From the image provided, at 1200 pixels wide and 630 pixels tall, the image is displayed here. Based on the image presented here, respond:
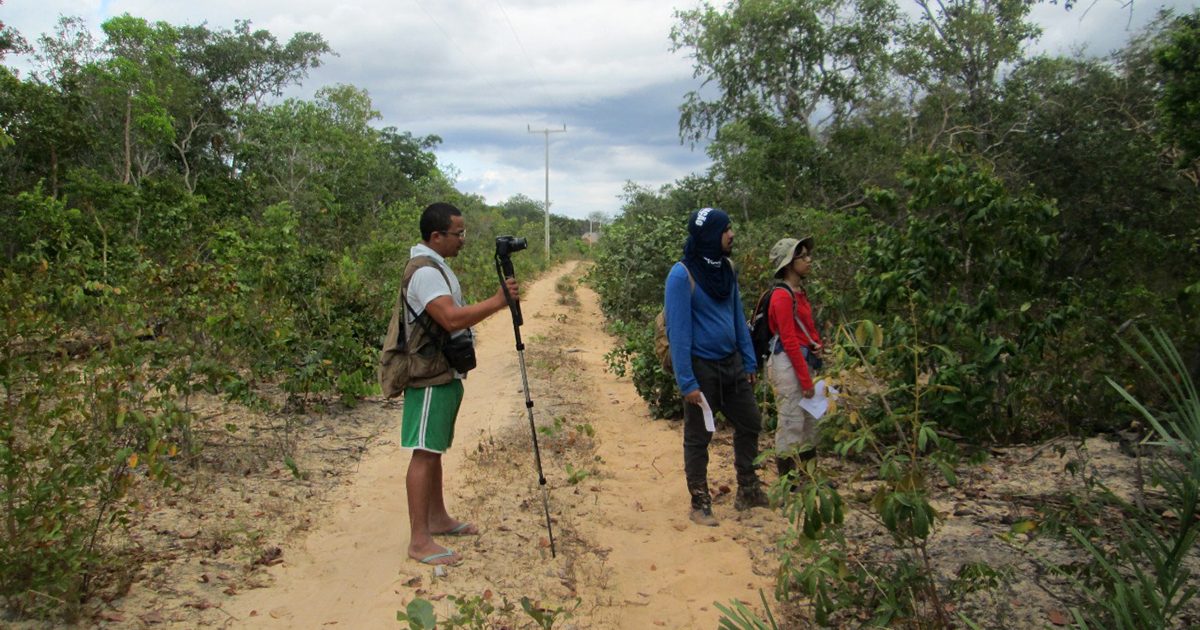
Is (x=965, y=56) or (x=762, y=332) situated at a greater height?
(x=965, y=56)

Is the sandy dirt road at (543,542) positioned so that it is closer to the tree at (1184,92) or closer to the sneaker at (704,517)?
the sneaker at (704,517)

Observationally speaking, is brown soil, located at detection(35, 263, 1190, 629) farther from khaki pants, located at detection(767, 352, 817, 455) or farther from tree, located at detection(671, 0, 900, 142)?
tree, located at detection(671, 0, 900, 142)

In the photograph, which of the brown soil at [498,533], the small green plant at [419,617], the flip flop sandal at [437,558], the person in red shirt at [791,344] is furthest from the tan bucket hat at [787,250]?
the small green plant at [419,617]

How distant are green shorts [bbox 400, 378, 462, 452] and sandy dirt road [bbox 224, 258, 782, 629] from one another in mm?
617

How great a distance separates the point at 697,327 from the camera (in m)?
4.32

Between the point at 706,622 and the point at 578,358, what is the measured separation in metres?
7.45

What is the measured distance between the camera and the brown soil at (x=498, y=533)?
341 centimetres

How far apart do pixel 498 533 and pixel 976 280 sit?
3.18 metres

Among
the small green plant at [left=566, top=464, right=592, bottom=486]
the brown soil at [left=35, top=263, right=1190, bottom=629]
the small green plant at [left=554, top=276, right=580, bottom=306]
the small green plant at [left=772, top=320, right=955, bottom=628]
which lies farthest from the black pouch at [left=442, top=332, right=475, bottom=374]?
the small green plant at [left=554, top=276, right=580, bottom=306]

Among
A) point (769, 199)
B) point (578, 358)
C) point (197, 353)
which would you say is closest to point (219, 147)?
point (769, 199)

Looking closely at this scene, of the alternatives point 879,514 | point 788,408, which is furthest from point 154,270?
point 879,514

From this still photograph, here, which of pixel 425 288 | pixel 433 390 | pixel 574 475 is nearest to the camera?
pixel 425 288

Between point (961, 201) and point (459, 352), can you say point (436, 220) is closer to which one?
point (459, 352)

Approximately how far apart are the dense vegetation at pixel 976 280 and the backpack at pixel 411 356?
1.72 metres
